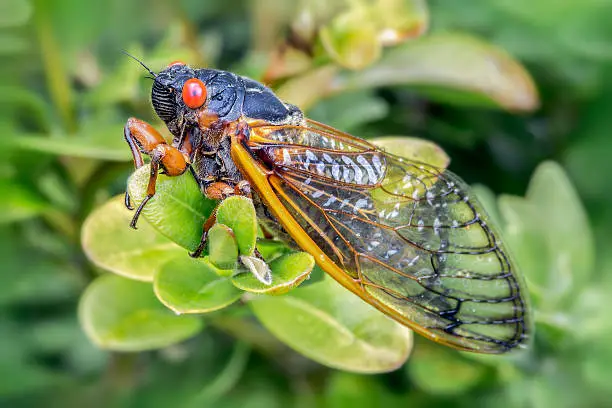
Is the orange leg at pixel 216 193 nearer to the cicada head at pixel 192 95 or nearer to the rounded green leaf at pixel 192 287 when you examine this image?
the rounded green leaf at pixel 192 287

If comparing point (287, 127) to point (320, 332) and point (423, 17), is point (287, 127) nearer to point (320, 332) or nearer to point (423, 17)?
point (320, 332)

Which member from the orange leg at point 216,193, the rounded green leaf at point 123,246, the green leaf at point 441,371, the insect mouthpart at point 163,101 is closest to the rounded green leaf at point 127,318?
the rounded green leaf at point 123,246

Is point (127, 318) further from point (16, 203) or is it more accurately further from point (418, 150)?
point (418, 150)

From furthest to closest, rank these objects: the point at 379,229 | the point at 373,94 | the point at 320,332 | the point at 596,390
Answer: the point at 373,94
the point at 596,390
the point at 379,229
the point at 320,332

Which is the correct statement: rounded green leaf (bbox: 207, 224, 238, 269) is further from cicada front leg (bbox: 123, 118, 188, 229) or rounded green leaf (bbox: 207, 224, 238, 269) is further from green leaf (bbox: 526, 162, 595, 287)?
green leaf (bbox: 526, 162, 595, 287)

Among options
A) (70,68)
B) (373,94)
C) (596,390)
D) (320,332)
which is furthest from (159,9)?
(596,390)

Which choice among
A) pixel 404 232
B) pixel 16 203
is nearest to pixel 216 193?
pixel 404 232

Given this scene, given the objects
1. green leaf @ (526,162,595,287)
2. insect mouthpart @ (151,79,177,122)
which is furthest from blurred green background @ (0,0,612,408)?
insect mouthpart @ (151,79,177,122)
